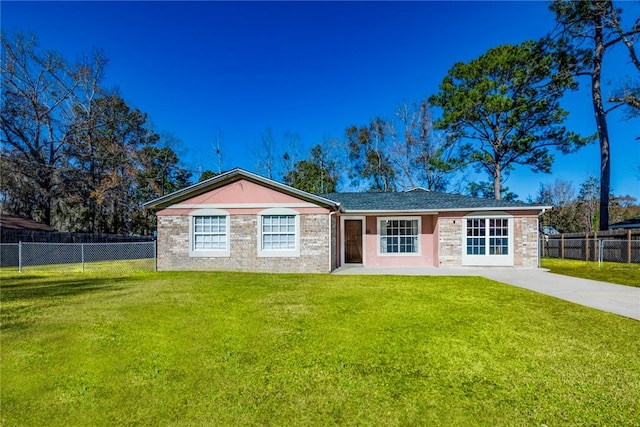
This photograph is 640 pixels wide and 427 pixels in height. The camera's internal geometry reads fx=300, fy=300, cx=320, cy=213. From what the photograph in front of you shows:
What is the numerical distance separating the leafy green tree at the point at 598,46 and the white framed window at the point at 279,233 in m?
20.1

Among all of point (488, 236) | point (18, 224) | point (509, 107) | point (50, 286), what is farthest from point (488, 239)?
point (18, 224)

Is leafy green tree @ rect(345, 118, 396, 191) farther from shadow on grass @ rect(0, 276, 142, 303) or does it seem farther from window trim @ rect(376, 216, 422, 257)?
shadow on grass @ rect(0, 276, 142, 303)

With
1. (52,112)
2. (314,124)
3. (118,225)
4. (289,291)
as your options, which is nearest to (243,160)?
(314,124)

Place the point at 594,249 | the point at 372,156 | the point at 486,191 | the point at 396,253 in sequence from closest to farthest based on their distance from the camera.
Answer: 1. the point at 396,253
2. the point at 594,249
3. the point at 486,191
4. the point at 372,156

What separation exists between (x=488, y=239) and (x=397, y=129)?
61.0ft

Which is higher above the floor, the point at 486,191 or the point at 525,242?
the point at 486,191

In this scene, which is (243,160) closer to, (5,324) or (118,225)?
(118,225)

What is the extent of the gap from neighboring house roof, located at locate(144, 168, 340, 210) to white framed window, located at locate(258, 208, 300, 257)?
0.83 metres

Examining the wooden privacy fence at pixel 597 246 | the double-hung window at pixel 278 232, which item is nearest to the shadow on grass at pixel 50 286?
the double-hung window at pixel 278 232

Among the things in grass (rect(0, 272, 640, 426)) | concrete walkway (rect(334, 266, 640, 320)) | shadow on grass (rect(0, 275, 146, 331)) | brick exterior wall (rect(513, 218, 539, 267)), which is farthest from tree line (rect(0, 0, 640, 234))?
grass (rect(0, 272, 640, 426))

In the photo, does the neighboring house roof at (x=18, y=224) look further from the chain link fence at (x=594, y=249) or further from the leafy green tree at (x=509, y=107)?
the chain link fence at (x=594, y=249)

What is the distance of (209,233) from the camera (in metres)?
12.3

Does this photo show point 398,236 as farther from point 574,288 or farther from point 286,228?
point 574,288

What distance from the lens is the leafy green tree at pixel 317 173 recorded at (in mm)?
32156
